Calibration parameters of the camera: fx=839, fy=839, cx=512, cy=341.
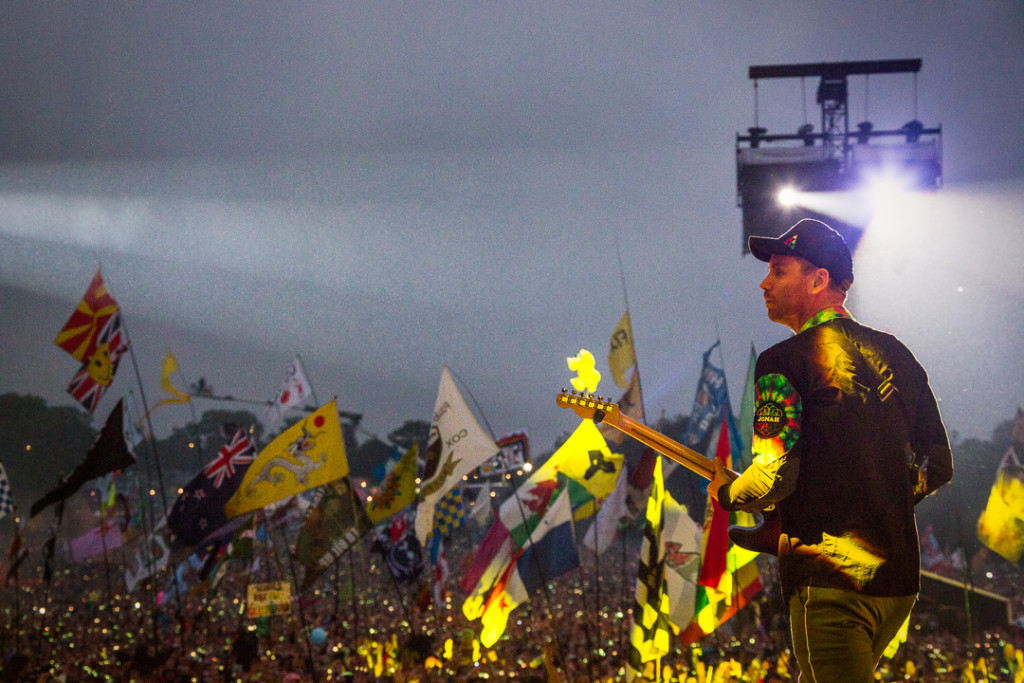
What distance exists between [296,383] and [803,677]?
17661 mm

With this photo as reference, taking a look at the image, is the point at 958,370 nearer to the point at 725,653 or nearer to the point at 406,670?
the point at 725,653

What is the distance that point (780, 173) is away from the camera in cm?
2173

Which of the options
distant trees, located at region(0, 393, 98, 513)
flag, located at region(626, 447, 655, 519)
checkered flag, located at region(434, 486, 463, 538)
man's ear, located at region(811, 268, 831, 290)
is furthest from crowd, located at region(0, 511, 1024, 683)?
distant trees, located at region(0, 393, 98, 513)

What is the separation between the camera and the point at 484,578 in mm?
11492

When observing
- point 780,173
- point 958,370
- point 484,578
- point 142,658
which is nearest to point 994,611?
point 780,173

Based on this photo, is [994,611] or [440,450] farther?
[994,611]

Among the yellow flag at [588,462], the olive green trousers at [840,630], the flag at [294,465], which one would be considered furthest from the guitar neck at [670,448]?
the flag at [294,465]

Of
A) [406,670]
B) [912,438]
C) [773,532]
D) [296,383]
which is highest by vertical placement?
[296,383]

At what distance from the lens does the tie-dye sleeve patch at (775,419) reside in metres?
3.05

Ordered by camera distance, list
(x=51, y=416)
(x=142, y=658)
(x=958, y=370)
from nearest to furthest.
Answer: (x=142, y=658)
(x=958, y=370)
(x=51, y=416)

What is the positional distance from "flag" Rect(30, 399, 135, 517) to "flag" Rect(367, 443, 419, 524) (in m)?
4.19

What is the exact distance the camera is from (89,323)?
1485cm

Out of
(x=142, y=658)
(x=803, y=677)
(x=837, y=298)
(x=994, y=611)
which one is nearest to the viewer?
(x=803, y=677)

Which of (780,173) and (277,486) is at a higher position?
(780,173)
